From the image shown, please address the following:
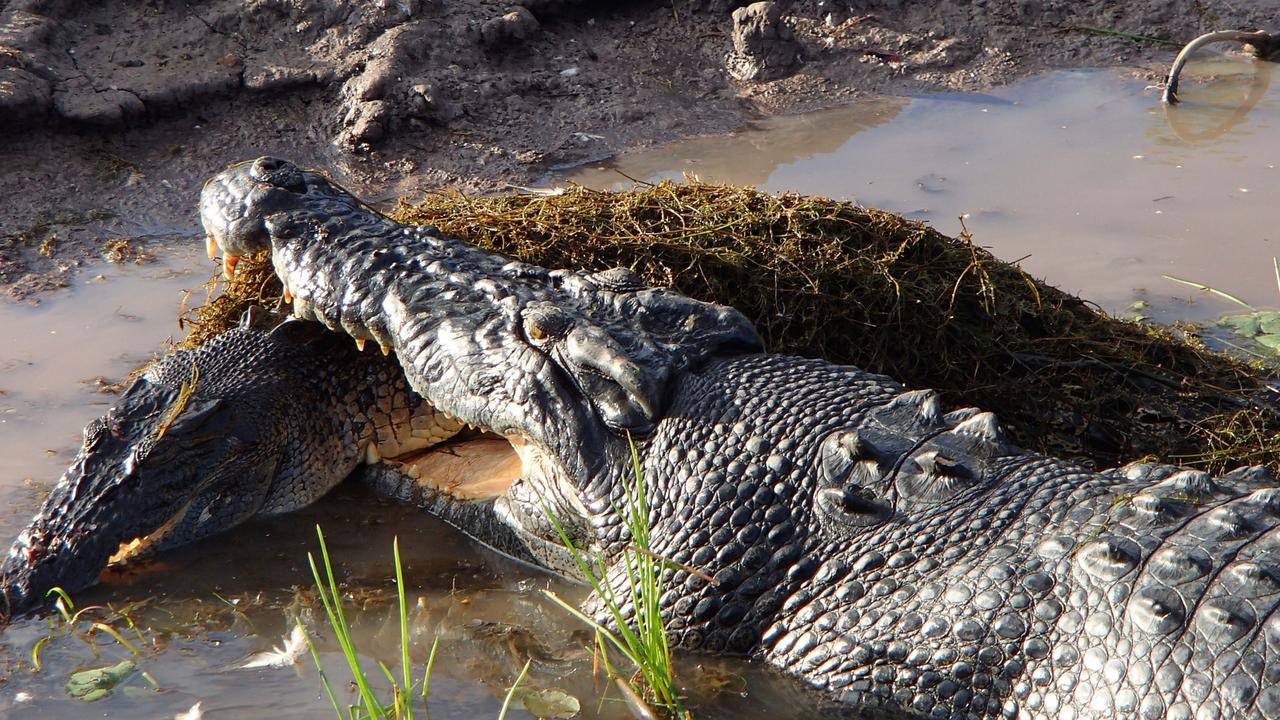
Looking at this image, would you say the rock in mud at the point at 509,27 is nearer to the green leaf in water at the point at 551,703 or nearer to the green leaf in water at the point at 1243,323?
the green leaf in water at the point at 1243,323

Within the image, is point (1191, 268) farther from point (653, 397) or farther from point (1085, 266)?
point (653, 397)

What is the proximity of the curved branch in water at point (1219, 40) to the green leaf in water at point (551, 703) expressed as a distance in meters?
6.12

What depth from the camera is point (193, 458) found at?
374 cm

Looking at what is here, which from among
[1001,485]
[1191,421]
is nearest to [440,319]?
[1001,485]

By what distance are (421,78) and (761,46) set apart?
232 cm

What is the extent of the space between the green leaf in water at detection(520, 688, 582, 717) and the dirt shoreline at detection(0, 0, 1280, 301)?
3.72 metres

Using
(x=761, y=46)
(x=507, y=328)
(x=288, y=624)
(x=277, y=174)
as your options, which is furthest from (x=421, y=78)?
(x=288, y=624)

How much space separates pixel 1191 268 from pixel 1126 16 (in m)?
3.55

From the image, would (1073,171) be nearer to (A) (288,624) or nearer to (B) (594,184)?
(B) (594,184)

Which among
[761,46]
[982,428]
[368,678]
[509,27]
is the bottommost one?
[368,678]

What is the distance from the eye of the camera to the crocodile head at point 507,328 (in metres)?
3.21

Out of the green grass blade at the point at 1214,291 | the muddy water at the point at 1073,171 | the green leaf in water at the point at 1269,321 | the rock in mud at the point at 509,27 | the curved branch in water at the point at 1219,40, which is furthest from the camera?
the rock in mud at the point at 509,27

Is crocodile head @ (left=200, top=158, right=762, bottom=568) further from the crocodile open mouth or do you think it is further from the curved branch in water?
the curved branch in water

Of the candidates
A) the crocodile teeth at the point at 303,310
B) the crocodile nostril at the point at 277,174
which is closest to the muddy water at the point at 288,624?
the crocodile teeth at the point at 303,310
